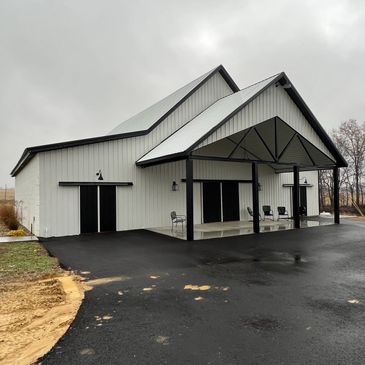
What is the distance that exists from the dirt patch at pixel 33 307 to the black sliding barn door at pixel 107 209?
5030mm

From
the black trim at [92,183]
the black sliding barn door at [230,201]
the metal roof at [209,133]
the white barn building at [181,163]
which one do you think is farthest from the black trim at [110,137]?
the black sliding barn door at [230,201]

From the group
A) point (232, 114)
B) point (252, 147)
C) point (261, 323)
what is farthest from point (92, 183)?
point (261, 323)

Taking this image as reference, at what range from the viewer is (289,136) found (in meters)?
13.9

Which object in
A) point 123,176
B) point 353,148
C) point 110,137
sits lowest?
point 123,176

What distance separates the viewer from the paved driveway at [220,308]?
9.91 ft

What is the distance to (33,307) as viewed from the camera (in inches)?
169

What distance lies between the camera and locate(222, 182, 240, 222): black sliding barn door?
1583cm

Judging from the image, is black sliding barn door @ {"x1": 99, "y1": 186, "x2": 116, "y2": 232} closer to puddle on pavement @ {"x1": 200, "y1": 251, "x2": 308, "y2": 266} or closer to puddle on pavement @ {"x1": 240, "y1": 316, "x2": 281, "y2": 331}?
puddle on pavement @ {"x1": 200, "y1": 251, "x2": 308, "y2": 266}

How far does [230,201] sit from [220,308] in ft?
39.6

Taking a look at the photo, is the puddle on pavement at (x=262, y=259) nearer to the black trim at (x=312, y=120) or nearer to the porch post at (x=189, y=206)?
the porch post at (x=189, y=206)

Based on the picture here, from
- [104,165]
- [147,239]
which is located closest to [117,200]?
[104,165]

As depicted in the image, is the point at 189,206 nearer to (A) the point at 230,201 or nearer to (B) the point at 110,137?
(B) the point at 110,137

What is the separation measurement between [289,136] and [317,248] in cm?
672

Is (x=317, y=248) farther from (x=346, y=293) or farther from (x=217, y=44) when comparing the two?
(x=217, y=44)
